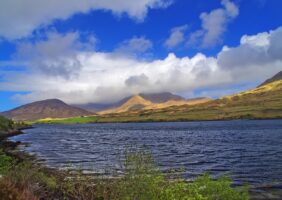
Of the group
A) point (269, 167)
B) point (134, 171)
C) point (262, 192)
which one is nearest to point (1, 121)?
point (269, 167)

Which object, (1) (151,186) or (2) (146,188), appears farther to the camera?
(2) (146,188)

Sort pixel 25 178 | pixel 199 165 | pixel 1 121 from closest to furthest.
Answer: pixel 25 178 < pixel 199 165 < pixel 1 121

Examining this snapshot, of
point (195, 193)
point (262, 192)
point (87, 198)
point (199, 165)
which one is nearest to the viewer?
point (195, 193)

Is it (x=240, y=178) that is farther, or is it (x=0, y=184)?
(x=240, y=178)

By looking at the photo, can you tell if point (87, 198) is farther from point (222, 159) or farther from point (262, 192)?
point (222, 159)

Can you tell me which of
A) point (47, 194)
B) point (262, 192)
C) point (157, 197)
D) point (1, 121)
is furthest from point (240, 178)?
point (1, 121)

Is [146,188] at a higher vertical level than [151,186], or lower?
lower

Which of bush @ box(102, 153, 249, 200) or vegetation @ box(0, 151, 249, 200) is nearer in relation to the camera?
vegetation @ box(0, 151, 249, 200)

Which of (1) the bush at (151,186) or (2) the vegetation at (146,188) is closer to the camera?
(2) the vegetation at (146,188)

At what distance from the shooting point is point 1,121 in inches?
6924

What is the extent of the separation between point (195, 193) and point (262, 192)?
23665 mm

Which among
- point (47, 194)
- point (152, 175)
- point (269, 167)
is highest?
point (152, 175)

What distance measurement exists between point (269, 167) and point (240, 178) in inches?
395

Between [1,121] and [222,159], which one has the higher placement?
[1,121]
